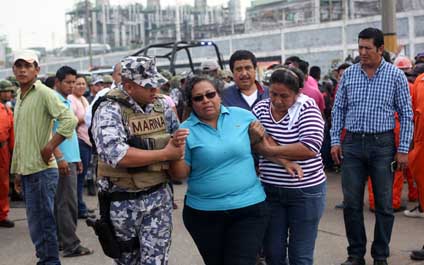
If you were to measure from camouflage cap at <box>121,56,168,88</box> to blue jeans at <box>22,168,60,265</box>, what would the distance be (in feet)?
5.50

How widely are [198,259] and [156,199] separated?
2371 mm

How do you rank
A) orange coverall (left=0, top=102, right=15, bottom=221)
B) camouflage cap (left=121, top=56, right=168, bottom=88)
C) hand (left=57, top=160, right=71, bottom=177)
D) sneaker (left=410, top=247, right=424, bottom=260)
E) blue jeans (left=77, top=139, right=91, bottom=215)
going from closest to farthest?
camouflage cap (left=121, top=56, right=168, bottom=88) < hand (left=57, top=160, right=71, bottom=177) < sneaker (left=410, top=247, right=424, bottom=260) < orange coverall (left=0, top=102, right=15, bottom=221) < blue jeans (left=77, top=139, right=91, bottom=215)

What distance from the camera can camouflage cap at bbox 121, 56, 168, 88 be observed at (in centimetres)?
362

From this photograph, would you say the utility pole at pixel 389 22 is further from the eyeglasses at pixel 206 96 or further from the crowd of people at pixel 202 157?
the eyeglasses at pixel 206 96

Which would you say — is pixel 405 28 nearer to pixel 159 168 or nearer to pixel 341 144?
pixel 341 144

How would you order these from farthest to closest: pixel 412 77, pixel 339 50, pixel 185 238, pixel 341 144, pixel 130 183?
pixel 339 50
pixel 412 77
pixel 185 238
pixel 341 144
pixel 130 183

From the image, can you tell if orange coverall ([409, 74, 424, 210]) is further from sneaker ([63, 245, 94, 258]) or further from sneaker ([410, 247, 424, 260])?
sneaker ([63, 245, 94, 258])

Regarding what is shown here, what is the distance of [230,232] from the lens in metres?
3.69

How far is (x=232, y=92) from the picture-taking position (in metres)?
5.07

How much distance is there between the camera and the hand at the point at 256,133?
3.79m

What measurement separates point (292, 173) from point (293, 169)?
0.03m

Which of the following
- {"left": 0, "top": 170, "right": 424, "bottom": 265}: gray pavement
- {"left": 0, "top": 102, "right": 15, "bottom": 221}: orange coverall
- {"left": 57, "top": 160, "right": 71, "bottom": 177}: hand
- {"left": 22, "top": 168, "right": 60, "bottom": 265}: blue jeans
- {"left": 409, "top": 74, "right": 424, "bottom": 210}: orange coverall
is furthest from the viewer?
{"left": 0, "top": 102, "right": 15, "bottom": 221}: orange coverall

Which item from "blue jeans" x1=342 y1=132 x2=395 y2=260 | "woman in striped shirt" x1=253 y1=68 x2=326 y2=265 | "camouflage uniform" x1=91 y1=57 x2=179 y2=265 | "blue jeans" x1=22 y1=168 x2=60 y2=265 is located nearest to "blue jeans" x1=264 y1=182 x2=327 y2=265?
"woman in striped shirt" x1=253 y1=68 x2=326 y2=265

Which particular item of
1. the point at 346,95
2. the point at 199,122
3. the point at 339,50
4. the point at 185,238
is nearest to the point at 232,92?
the point at 346,95
